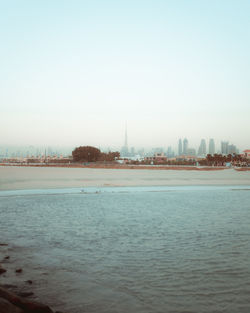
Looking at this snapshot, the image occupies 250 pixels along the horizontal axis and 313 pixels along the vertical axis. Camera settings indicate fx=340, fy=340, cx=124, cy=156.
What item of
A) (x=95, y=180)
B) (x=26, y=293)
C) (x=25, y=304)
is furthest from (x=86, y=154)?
(x=25, y=304)

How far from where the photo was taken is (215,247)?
8797 mm

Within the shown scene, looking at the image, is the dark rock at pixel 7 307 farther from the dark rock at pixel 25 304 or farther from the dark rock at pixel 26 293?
the dark rock at pixel 26 293

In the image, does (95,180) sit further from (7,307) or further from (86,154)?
(86,154)

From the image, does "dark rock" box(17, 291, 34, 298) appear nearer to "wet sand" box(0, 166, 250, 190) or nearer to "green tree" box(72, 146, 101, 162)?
"wet sand" box(0, 166, 250, 190)

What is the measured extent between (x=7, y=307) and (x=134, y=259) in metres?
3.99

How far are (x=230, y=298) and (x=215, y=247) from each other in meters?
3.38

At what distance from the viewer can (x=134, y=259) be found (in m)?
7.62

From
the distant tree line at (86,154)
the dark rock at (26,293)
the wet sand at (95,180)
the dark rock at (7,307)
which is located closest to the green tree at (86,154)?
the distant tree line at (86,154)

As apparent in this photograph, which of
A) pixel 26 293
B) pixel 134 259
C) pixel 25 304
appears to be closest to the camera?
pixel 25 304

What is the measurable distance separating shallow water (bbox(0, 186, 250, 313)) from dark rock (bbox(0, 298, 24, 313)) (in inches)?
42.0

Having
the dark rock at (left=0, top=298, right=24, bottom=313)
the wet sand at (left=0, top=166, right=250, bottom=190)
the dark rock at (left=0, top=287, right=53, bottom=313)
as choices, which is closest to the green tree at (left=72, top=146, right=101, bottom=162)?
the wet sand at (left=0, top=166, right=250, bottom=190)

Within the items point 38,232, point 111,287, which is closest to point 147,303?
point 111,287

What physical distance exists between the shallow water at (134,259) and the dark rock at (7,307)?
107cm

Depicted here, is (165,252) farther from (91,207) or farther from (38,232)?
(91,207)
